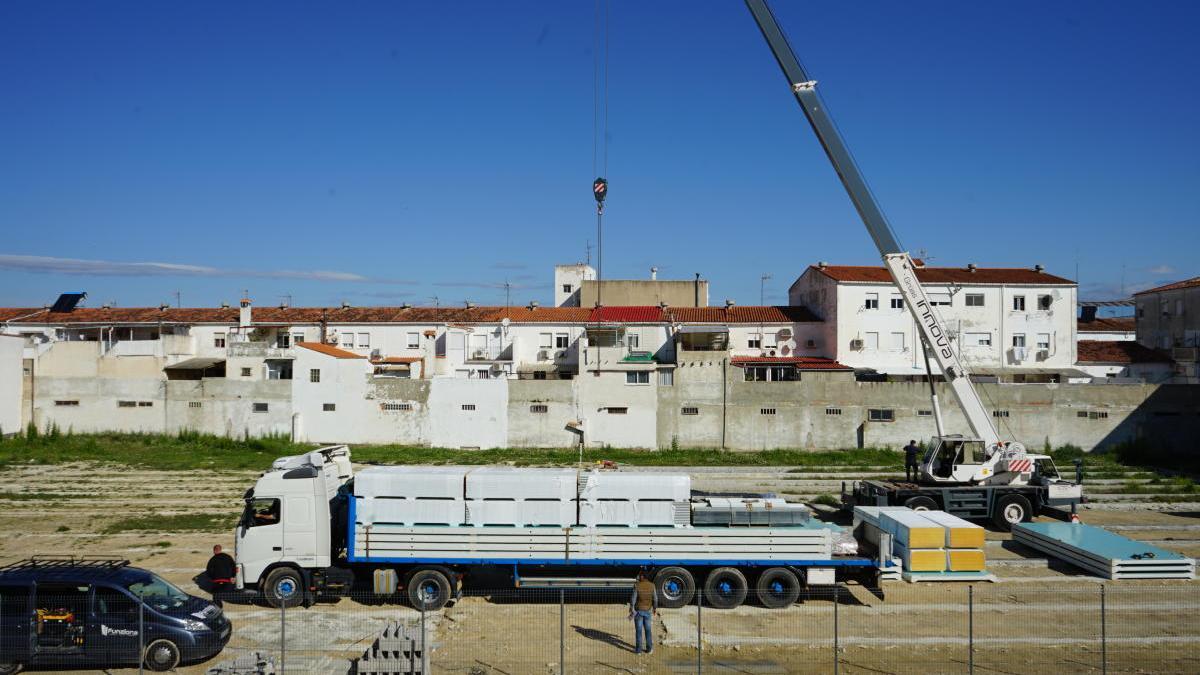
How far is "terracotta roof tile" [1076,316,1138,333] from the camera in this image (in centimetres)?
6414

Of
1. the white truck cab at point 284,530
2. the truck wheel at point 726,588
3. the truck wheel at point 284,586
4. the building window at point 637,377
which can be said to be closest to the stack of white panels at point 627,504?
the truck wheel at point 726,588

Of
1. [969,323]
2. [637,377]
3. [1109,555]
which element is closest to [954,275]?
[969,323]

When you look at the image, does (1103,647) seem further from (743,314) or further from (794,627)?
(743,314)

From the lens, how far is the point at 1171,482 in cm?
3116

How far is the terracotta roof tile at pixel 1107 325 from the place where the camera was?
64144 millimetres

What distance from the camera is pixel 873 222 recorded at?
82.3ft

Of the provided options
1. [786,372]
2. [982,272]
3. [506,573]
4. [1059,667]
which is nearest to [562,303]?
[786,372]

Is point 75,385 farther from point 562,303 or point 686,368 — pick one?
point 562,303

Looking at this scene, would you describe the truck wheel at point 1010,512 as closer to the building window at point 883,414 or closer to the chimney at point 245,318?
the building window at point 883,414

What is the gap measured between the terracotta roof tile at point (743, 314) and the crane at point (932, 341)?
23664 millimetres

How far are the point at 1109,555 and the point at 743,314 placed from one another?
1267 inches

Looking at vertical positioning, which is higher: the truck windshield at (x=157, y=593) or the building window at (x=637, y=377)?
the building window at (x=637, y=377)

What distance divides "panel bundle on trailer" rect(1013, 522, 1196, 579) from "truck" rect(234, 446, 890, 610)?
19.7 ft

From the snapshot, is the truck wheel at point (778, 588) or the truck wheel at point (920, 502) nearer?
the truck wheel at point (778, 588)
